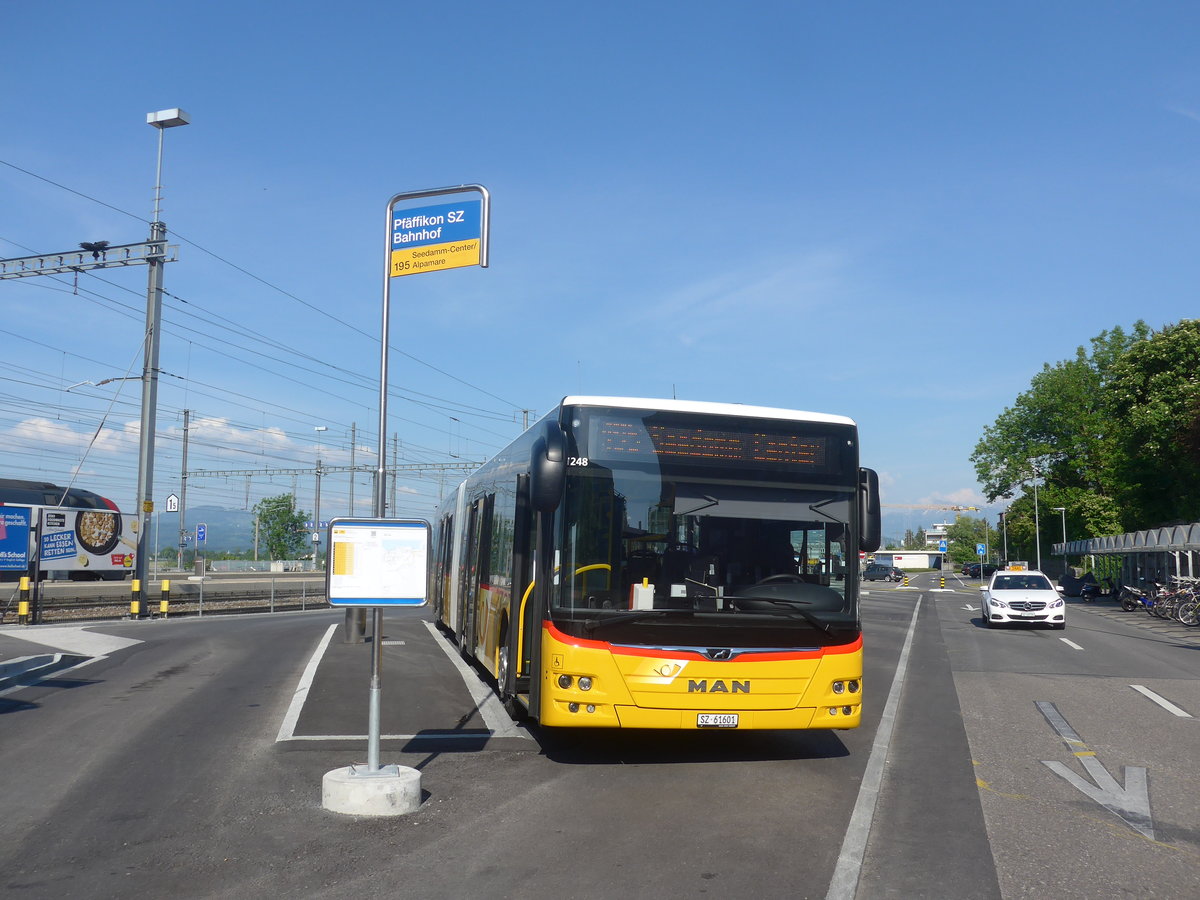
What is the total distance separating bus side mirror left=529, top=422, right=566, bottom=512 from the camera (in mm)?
7902

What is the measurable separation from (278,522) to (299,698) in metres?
73.7

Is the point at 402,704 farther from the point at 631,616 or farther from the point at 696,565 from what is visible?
the point at 696,565

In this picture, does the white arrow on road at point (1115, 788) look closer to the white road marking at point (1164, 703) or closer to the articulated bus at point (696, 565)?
the articulated bus at point (696, 565)

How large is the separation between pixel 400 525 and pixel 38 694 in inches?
300

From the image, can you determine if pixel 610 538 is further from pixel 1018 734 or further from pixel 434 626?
pixel 434 626

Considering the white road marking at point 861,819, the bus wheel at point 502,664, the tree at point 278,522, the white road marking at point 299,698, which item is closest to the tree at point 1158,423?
the white road marking at point 299,698

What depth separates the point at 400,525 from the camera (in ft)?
24.3

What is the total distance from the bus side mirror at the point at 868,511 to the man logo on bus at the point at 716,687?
5.15 ft

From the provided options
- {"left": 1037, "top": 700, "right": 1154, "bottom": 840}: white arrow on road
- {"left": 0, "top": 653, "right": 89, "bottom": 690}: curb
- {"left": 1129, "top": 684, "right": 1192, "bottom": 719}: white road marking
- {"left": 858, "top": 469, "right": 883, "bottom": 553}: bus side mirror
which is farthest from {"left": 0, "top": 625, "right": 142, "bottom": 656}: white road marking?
{"left": 1129, "top": 684, "right": 1192, "bottom": 719}: white road marking

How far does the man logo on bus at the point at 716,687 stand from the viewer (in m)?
8.23

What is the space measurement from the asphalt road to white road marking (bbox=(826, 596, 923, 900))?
30 mm

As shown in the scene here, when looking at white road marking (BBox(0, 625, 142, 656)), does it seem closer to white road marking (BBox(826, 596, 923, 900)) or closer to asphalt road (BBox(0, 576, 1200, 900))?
asphalt road (BBox(0, 576, 1200, 900))

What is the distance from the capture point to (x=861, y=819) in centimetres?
688

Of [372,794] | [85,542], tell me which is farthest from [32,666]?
[85,542]
